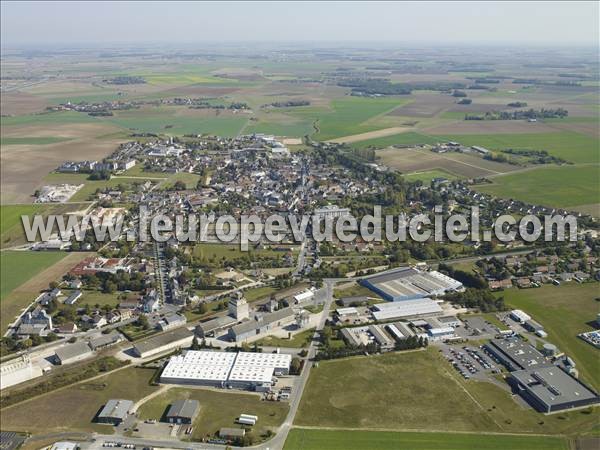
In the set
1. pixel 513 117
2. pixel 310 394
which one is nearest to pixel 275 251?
pixel 310 394

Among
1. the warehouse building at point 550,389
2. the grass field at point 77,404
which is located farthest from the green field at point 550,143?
the grass field at point 77,404

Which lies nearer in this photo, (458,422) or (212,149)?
(458,422)

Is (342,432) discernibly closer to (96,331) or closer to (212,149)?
(96,331)

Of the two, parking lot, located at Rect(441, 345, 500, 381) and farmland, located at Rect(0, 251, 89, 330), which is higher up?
farmland, located at Rect(0, 251, 89, 330)

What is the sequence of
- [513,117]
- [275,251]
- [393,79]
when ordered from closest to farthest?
1. [275,251]
2. [513,117]
3. [393,79]

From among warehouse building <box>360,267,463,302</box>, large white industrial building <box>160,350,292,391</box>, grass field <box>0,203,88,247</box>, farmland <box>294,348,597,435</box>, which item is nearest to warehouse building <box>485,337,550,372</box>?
farmland <box>294,348,597,435</box>

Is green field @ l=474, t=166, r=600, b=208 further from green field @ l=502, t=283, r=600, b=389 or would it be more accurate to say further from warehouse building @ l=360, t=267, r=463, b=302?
warehouse building @ l=360, t=267, r=463, b=302

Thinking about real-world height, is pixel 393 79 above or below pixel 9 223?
above

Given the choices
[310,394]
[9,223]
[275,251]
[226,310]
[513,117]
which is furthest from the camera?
[513,117]
